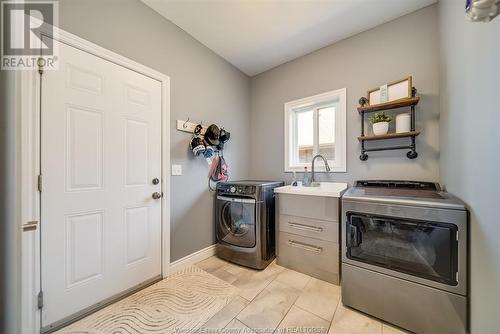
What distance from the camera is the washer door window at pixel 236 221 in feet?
6.84

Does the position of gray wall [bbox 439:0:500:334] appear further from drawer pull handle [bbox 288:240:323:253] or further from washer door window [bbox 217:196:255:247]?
washer door window [bbox 217:196:255:247]

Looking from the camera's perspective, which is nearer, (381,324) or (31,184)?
(31,184)

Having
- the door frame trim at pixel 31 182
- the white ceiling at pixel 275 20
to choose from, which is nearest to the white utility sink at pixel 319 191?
→ the white ceiling at pixel 275 20

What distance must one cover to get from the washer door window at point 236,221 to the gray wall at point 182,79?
194 mm

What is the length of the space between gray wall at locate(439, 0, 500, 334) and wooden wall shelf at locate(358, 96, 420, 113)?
32 cm

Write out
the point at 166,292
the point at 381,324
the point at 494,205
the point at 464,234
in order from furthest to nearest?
the point at 166,292 < the point at 381,324 < the point at 464,234 < the point at 494,205

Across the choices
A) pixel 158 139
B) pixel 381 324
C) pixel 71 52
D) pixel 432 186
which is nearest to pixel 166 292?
pixel 158 139

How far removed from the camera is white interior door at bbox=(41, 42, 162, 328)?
1275 mm

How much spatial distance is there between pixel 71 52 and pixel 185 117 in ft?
3.27

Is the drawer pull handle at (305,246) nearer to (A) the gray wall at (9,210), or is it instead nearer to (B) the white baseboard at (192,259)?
(B) the white baseboard at (192,259)

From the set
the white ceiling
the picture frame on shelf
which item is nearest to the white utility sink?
the picture frame on shelf

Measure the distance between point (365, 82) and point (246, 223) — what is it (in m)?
2.13

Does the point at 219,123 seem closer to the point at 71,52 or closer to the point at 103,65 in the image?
the point at 103,65

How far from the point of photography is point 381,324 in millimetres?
1312
